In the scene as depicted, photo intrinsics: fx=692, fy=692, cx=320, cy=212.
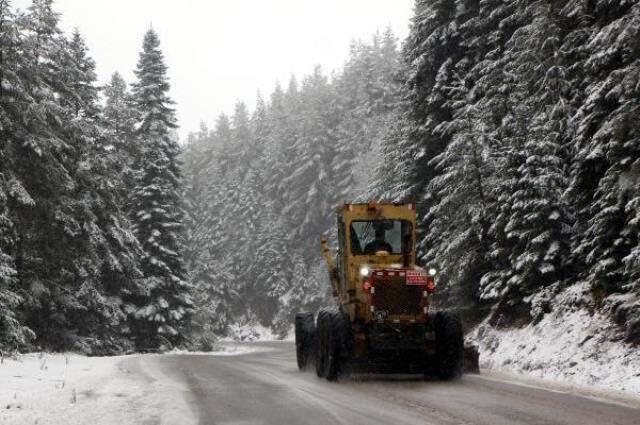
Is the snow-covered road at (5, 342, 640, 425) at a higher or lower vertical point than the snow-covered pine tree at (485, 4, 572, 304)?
lower

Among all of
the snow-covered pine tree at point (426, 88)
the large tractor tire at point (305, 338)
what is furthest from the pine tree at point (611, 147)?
the snow-covered pine tree at point (426, 88)

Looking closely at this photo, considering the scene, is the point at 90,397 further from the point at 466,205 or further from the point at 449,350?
the point at 466,205

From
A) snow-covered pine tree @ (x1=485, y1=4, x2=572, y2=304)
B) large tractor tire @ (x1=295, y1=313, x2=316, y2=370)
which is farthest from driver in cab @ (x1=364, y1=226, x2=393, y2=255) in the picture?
snow-covered pine tree @ (x1=485, y1=4, x2=572, y2=304)

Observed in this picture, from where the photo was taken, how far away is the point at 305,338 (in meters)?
16.3

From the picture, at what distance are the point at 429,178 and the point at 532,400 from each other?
59.0 feet

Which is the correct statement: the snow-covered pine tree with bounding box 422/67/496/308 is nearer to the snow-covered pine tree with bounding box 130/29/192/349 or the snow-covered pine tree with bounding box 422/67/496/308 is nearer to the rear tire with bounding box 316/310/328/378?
the rear tire with bounding box 316/310/328/378

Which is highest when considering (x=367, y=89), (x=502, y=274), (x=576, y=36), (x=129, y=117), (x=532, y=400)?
(x=367, y=89)

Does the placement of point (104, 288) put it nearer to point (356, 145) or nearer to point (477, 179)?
point (477, 179)

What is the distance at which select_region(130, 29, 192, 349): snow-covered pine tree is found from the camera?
33750mm

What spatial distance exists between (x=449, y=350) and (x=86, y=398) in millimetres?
6442

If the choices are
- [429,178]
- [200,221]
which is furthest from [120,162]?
Result: [200,221]

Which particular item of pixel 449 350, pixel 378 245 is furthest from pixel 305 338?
pixel 449 350

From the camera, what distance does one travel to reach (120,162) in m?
32.0

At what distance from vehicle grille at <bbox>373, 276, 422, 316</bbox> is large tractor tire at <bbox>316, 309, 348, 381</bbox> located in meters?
0.82
